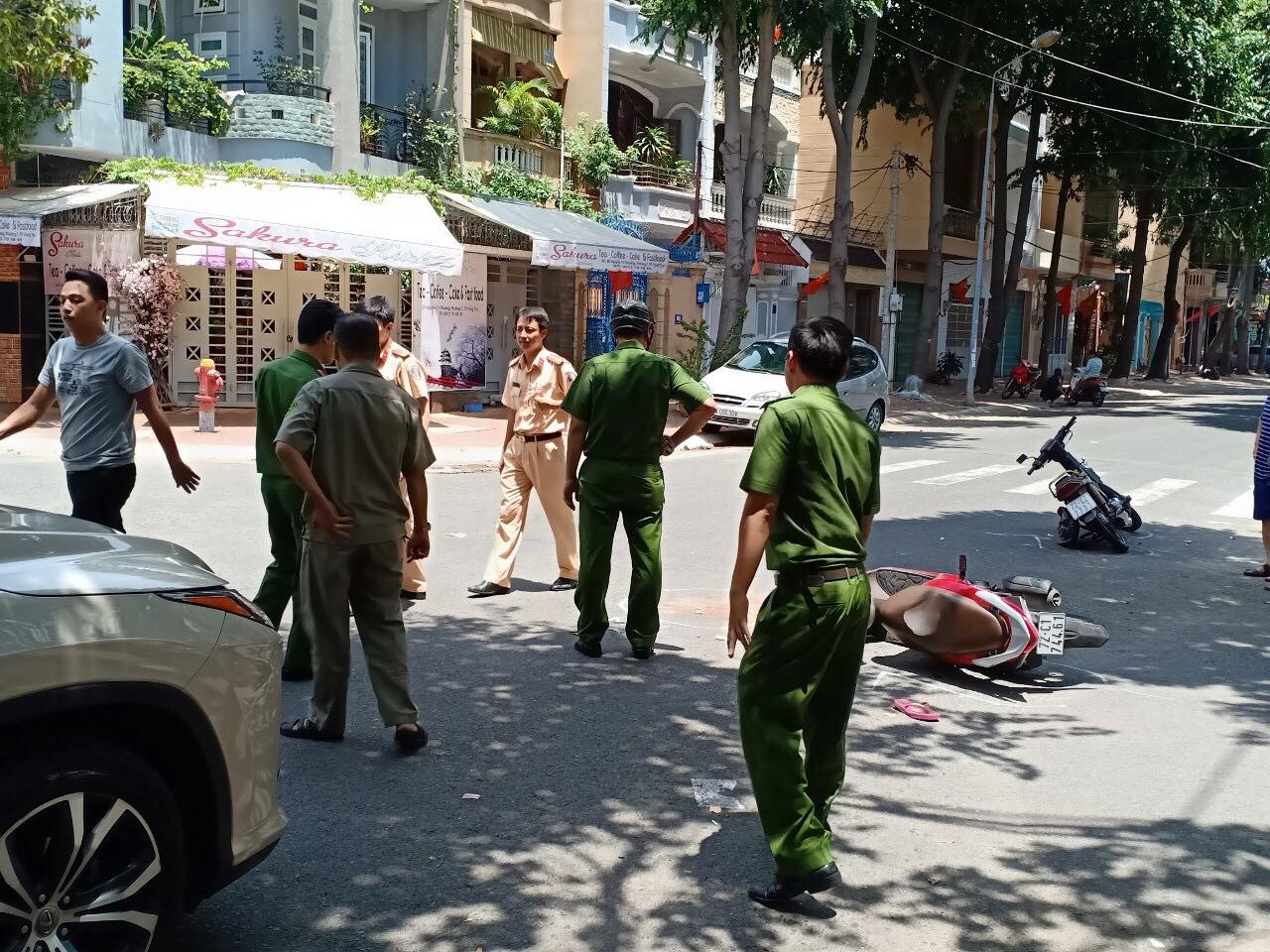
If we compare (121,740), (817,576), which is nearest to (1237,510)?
(817,576)

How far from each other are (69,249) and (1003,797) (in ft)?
58.2

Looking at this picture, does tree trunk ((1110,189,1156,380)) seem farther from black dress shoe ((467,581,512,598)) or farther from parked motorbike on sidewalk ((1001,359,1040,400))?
black dress shoe ((467,581,512,598))

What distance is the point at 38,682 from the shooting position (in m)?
2.71

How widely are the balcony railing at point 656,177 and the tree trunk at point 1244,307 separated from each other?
108 ft

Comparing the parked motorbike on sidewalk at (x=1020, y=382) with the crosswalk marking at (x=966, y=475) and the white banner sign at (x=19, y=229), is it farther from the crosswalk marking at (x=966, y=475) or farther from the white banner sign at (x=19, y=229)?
the white banner sign at (x=19, y=229)

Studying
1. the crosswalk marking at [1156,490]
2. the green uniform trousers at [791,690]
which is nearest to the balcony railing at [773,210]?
the crosswalk marking at [1156,490]

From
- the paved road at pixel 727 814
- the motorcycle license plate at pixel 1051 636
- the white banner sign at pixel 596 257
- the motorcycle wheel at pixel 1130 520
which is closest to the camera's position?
the paved road at pixel 727 814

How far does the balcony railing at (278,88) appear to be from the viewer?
20359 mm

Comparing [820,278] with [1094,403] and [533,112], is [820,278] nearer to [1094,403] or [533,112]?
[1094,403]

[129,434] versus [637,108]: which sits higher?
[637,108]

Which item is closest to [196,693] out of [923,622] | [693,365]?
[923,622]

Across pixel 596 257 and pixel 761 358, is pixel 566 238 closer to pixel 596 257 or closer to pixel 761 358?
pixel 596 257

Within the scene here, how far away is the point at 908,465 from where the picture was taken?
17.1m

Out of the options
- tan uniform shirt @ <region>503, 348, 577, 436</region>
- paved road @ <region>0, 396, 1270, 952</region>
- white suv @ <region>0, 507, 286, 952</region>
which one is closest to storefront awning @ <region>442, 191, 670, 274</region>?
paved road @ <region>0, 396, 1270, 952</region>
